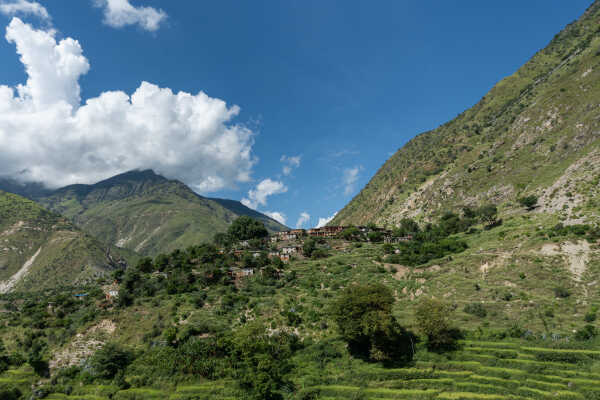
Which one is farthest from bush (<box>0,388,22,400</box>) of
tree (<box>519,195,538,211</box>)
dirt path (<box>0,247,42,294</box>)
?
dirt path (<box>0,247,42,294</box>)

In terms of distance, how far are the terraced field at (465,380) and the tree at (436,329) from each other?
130 cm

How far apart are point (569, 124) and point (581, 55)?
59934 mm

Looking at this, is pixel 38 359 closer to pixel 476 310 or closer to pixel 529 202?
pixel 476 310

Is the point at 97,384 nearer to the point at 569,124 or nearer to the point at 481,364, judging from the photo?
the point at 481,364

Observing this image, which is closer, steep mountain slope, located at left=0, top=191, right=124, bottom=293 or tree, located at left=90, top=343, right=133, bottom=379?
tree, located at left=90, top=343, right=133, bottom=379

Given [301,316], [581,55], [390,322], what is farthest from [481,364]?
[581,55]

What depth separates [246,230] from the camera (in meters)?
108

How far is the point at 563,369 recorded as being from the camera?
27094 mm

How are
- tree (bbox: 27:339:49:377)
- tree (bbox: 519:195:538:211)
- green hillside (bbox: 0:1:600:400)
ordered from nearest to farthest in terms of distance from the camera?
green hillside (bbox: 0:1:600:400) → tree (bbox: 27:339:49:377) → tree (bbox: 519:195:538:211)

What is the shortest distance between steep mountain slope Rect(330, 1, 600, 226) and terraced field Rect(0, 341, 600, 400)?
43.7 meters

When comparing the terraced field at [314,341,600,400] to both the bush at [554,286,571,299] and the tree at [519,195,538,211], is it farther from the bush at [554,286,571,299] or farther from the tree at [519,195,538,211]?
the tree at [519,195,538,211]

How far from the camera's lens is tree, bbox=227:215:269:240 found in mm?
106750

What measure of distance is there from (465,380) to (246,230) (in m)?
87.7

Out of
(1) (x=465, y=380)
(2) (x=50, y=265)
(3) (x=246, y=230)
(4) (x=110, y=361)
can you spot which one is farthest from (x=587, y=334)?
(2) (x=50, y=265)
